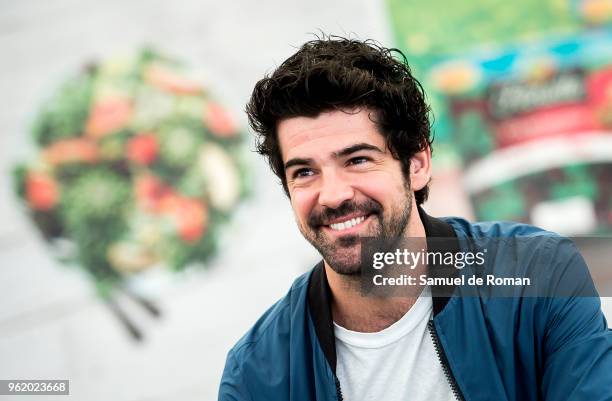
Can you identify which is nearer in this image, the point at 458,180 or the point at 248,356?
the point at 248,356

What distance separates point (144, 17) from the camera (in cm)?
405

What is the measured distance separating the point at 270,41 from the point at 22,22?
1365 mm

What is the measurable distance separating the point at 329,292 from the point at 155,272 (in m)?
2.25

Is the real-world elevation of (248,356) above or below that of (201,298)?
below

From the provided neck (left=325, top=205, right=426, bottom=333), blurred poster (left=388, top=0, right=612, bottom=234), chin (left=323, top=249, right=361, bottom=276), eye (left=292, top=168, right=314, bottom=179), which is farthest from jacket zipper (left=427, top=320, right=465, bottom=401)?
blurred poster (left=388, top=0, right=612, bottom=234)

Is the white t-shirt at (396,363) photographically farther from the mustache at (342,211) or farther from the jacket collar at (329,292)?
A: the mustache at (342,211)

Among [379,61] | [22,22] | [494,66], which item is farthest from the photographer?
[22,22]

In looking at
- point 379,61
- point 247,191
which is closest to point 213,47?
point 247,191

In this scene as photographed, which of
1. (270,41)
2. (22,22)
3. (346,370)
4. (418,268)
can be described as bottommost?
(346,370)

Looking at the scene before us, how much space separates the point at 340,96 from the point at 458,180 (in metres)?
2.15

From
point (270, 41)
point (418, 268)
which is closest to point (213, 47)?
point (270, 41)

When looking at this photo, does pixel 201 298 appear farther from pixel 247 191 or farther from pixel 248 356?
pixel 248 356

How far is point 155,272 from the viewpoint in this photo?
3.96 m

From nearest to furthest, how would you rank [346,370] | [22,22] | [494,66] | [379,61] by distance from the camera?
[346,370], [379,61], [494,66], [22,22]
